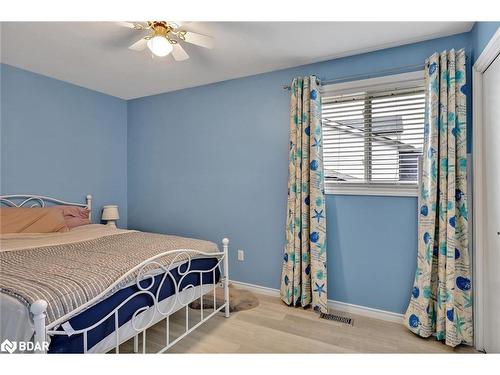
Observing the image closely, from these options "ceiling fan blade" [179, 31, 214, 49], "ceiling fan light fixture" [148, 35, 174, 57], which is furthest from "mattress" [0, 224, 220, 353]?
"ceiling fan blade" [179, 31, 214, 49]

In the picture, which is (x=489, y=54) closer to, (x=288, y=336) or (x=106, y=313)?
(x=288, y=336)

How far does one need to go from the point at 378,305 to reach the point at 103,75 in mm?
3639

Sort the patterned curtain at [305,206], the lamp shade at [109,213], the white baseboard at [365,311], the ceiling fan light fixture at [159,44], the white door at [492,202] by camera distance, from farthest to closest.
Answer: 1. the lamp shade at [109,213]
2. the patterned curtain at [305,206]
3. the white baseboard at [365,311]
4. the ceiling fan light fixture at [159,44]
5. the white door at [492,202]

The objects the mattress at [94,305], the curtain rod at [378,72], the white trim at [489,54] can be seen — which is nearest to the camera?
the mattress at [94,305]

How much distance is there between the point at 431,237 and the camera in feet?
6.62

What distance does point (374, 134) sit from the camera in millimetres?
2406

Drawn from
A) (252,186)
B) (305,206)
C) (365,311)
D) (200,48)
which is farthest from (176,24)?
(365,311)

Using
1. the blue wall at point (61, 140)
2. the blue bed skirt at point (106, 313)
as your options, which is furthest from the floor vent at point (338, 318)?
the blue wall at point (61, 140)

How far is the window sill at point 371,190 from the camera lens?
2236 millimetres

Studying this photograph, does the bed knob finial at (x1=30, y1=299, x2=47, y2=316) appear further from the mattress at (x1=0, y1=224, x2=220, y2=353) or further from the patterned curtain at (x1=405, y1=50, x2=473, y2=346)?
the patterned curtain at (x1=405, y1=50, x2=473, y2=346)

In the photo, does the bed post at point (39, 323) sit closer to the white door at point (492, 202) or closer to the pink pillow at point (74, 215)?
the pink pillow at point (74, 215)

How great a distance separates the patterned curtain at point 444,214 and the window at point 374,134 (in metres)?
0.18

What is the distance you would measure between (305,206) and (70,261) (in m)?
1.86
